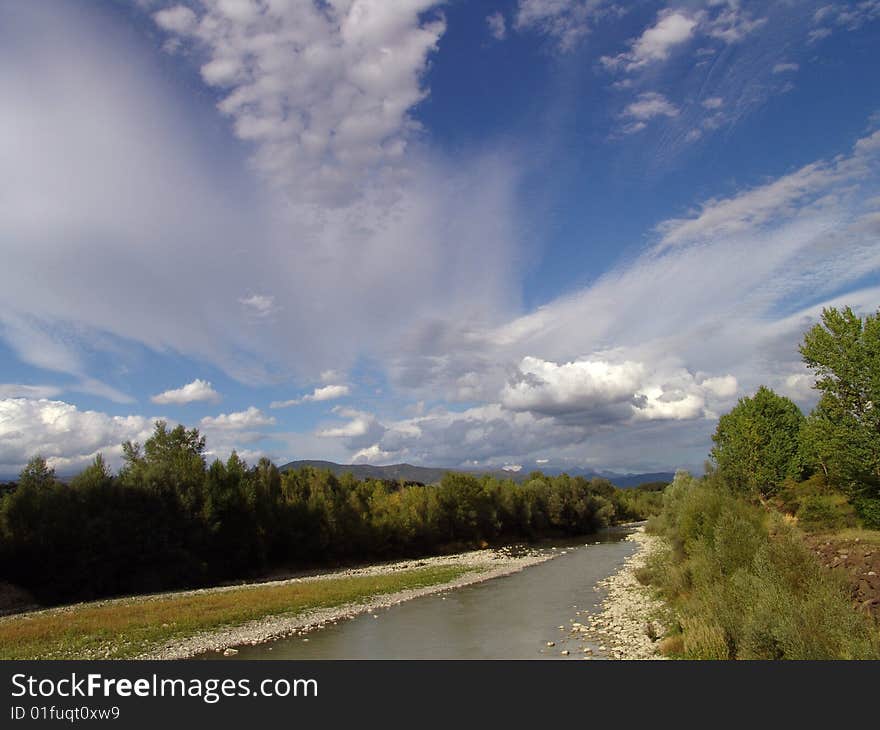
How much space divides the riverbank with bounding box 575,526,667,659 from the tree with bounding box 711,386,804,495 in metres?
21.1

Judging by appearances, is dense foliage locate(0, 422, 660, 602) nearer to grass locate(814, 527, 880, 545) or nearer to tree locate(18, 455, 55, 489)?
tree locate(18, 455, 55, 489)

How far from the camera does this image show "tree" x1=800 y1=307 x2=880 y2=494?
2786cm

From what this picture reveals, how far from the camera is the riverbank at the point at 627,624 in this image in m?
20.3

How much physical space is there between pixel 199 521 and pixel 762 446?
5239cm

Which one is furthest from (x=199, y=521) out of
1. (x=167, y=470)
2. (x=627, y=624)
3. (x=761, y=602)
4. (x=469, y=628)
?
(x=761, y=602)

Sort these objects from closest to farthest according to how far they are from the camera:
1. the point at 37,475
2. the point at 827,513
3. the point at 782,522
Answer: the point at 782,522
the point at 827,513
the point at 37,475

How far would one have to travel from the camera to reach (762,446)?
51.9 meters

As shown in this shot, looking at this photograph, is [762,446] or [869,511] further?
[762,446]

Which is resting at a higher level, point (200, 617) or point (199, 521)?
point (199, 521)

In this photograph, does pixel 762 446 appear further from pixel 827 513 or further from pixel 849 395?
pixel 849 395

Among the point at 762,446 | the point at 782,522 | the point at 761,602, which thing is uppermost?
the point at 762,446

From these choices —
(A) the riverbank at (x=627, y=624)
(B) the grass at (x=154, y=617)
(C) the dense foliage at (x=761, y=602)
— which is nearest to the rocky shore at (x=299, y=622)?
(B) the grass at (x=154, y=617)

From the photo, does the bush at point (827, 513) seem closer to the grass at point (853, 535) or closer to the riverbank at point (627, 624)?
the grass at point (853, 535)
